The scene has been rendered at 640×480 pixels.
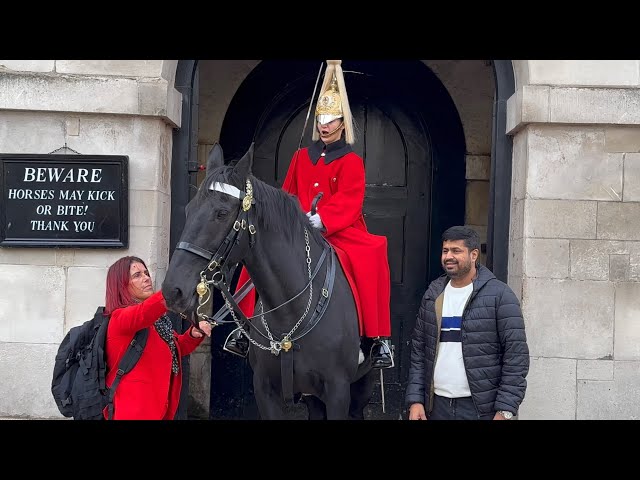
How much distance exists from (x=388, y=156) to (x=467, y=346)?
3.77 metres

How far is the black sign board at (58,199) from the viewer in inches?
236

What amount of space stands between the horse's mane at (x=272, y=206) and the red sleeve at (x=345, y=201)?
0.31m

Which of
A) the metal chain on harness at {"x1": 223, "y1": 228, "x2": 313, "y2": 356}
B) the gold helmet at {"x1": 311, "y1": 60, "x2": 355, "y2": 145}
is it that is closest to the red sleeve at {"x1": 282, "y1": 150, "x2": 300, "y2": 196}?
the gold helmet at {"x1": 311, "y1": 60, "x2": 355, "y2": 145}

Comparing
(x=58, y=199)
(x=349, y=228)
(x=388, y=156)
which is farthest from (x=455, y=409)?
(x=388, y=156)

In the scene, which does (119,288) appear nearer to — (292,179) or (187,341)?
(187,341)

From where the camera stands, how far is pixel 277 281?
4648 mm

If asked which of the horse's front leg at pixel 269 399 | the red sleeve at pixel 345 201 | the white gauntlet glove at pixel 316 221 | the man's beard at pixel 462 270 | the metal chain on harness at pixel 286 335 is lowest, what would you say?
the horse's front leg at pixel 269 399

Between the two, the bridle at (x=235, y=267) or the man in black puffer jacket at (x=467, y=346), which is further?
the man in black puffer jacket at (x=467, y=346)

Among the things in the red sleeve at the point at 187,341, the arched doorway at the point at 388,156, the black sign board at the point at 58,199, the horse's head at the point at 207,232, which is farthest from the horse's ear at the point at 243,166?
the arched doorway at the point at 388,156

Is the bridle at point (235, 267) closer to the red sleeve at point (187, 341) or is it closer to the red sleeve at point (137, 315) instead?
the red sleeve at point (137, 315)

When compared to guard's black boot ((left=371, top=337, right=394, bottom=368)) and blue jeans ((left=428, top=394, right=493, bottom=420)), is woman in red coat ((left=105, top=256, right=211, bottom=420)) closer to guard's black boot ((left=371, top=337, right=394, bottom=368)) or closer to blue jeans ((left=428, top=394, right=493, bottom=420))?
guard's black boot ((left=371, top=337, right=394, bottom=368))

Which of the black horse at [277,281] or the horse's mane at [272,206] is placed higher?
the horse's mane at [272,206]

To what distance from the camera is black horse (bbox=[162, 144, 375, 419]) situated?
13.7 ft
